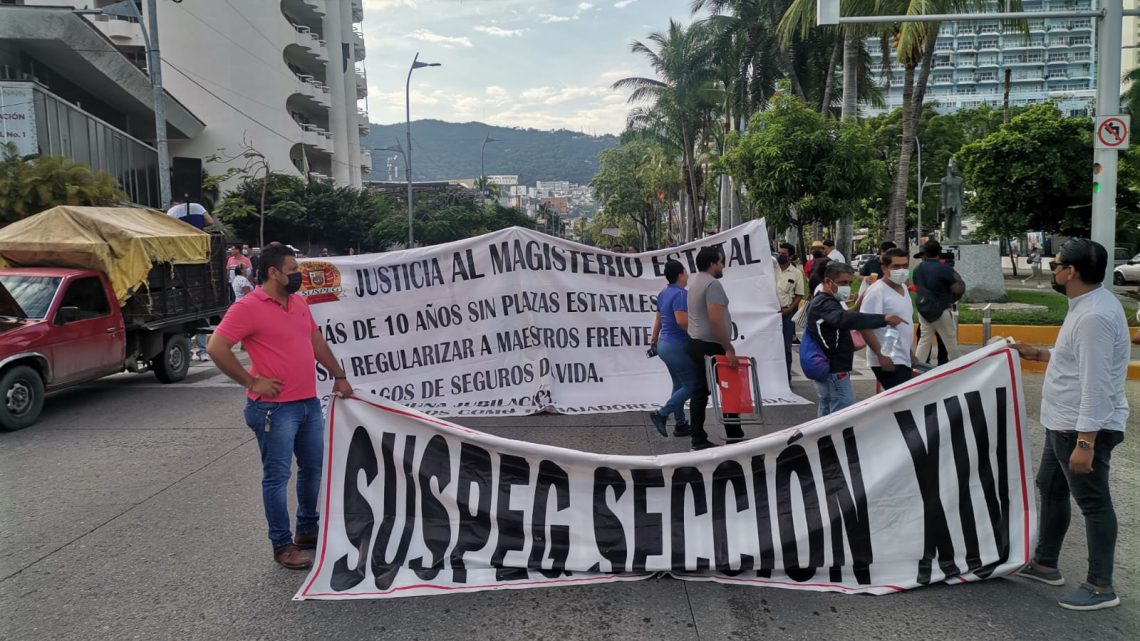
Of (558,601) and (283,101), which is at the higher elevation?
(283,101)

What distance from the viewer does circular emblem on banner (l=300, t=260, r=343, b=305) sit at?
8203mm

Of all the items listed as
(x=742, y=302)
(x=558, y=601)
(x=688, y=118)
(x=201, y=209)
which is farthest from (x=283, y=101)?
(x=558, y=601)

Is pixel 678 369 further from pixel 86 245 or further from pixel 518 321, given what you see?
pixel 86 245

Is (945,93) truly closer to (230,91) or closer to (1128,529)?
(230,91)

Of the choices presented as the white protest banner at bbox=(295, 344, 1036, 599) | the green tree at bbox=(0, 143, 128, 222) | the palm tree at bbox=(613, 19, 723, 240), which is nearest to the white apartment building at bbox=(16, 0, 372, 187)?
the palm tree at bbox=(613, 19, 723, 240)

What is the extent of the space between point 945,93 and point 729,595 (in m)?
177

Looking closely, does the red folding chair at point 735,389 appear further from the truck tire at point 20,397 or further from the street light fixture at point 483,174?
the street light fixture at point 483,174

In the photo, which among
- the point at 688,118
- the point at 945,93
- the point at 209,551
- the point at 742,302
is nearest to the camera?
the point at 209,551

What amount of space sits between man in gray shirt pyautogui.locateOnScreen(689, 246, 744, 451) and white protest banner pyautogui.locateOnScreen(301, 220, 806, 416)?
1.93 m

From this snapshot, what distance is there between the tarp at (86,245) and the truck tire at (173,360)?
1.29 m

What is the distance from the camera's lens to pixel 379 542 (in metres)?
4.22

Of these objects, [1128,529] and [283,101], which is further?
[283,101]

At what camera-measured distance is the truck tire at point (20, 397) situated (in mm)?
8055

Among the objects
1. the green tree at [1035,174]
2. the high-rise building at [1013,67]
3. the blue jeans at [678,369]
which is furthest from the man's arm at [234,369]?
the high-rise building at [1013,67]
